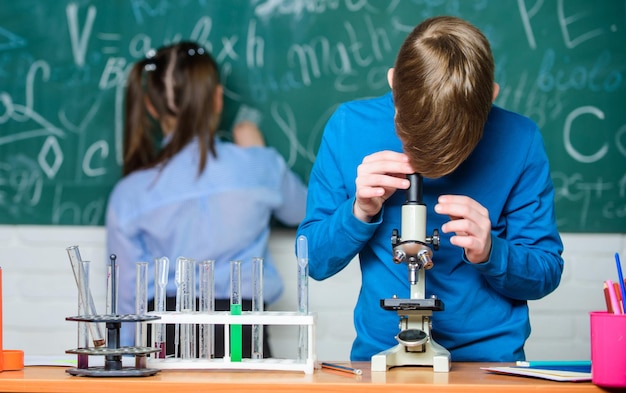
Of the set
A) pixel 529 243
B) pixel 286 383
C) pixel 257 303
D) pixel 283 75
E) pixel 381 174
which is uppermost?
pixel 283 75

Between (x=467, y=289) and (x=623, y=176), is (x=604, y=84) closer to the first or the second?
(x=623, y=176)

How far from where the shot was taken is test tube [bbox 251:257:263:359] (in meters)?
1.44

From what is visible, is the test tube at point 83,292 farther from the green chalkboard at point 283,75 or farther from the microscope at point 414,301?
the green chalkboard at point 283,75

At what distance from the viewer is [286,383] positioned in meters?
1.25

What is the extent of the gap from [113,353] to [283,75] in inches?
77.8

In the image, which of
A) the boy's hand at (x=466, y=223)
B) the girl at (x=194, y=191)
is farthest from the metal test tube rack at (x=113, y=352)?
the girl at (x=194, y=191)

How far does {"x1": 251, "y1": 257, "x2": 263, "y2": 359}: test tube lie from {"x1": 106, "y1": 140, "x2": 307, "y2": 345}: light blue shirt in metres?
1.40

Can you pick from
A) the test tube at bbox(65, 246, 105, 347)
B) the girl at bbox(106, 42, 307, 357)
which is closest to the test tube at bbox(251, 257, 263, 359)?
the test tube at bbox(65, 246, 105, 347)

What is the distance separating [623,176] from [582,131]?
0.21 meters

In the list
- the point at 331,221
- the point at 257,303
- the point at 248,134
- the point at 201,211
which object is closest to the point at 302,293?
the point at 257,303

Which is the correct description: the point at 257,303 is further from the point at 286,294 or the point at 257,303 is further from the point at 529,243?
the point at 286,294

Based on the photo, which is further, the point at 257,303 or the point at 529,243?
the point at 529,243

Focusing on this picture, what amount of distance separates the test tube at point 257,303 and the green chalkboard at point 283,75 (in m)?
1.71

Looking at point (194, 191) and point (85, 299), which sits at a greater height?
point (194, 191)
